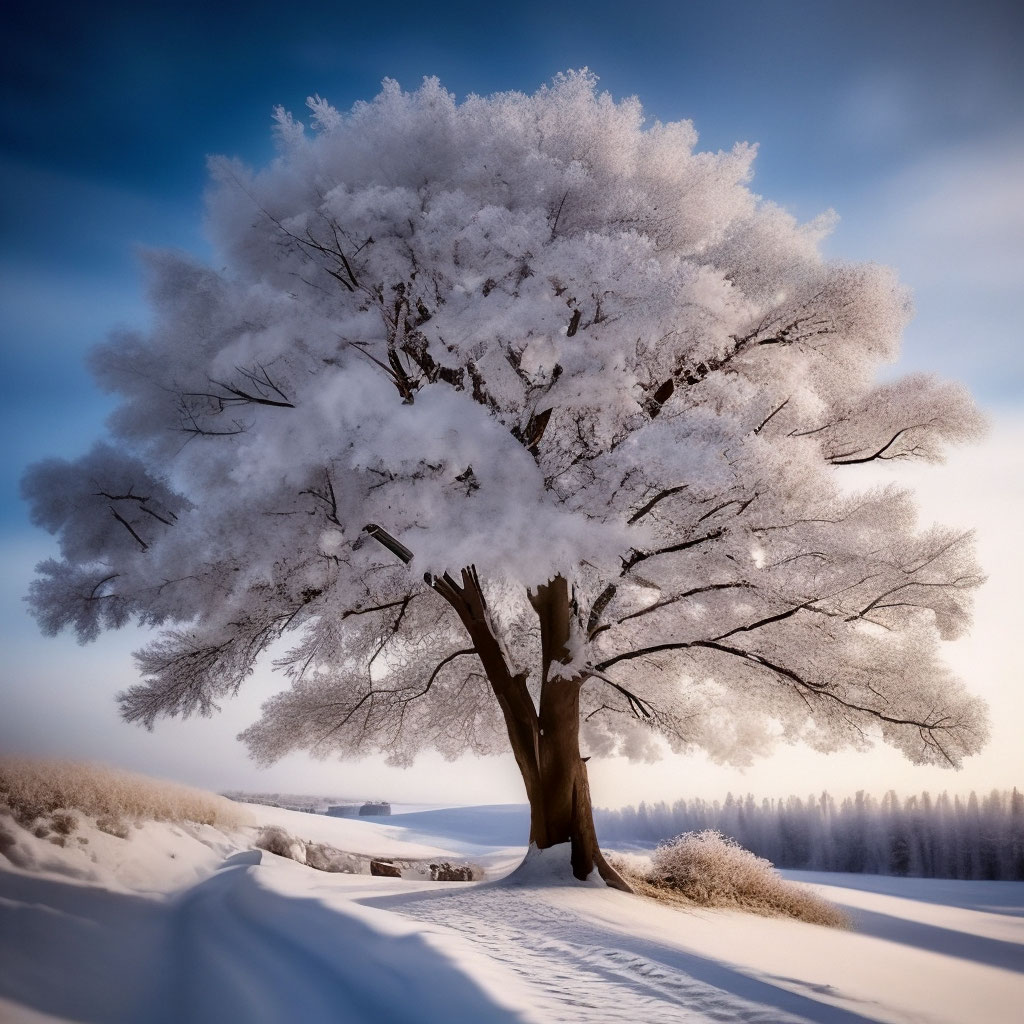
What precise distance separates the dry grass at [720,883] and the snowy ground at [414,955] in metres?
0.90

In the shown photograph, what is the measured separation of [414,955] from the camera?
339cm

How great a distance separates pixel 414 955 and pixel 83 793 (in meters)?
3.36

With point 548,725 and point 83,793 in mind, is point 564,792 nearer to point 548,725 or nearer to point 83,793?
point 548,725

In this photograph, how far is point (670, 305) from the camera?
6145mm

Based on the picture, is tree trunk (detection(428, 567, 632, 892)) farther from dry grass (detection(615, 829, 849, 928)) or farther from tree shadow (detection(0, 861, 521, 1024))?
tree shadow (detection(0, 861, 521, 1024))

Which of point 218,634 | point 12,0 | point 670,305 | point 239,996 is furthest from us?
point 218,634

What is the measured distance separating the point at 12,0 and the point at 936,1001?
271 inches

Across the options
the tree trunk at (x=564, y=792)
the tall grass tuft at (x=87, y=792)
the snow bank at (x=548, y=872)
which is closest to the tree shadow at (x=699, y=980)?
the snow bank at (x=548, y=872)

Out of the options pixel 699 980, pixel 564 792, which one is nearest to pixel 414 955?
pixel 699 980

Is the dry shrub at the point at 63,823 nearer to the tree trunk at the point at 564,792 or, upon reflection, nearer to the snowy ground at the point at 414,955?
the snowy ground at the point at 414,955

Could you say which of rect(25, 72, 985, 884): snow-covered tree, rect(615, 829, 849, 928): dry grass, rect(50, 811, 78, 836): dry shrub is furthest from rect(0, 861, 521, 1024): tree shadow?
rect(615, 829, 849, 928): dry grass

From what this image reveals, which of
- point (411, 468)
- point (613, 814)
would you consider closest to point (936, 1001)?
point (411, 468)

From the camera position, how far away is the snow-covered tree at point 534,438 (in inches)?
243

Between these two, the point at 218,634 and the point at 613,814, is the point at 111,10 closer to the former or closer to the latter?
the point at 218,634
